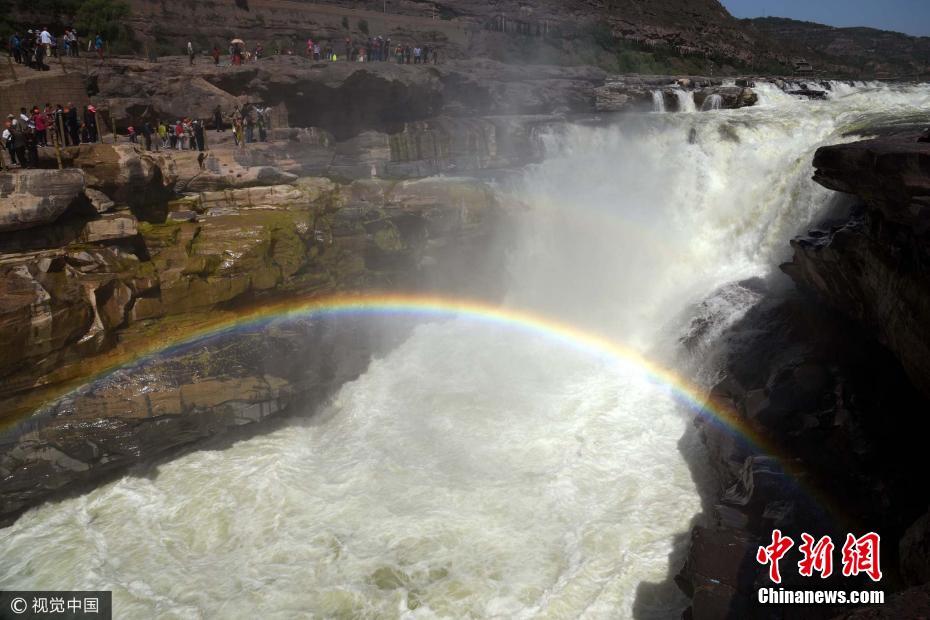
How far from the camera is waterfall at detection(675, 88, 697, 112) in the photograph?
21969 millimetres

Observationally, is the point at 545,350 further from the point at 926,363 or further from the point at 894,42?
the point at 894,42

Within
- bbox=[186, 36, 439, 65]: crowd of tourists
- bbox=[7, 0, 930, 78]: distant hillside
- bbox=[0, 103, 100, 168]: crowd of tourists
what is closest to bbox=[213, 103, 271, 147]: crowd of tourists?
bbox=[0, 103, 100, 168]: crowd of tourists

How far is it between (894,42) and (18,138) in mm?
68895

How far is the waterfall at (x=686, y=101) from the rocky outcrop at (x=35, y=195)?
20.1 meters

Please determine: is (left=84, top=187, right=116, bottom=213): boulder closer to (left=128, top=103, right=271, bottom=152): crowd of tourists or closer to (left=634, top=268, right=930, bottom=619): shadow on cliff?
(left=128, top=103, right=271, bottom=152): crowd of tourists

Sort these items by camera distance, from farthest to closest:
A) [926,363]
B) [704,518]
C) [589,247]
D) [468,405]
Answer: [589,247] → [468,405] → [704,518] → [926,363]

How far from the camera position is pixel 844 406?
25.5 feet

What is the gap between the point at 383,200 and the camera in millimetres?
13375

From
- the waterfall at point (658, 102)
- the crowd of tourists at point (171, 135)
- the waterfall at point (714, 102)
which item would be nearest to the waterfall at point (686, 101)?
the waterfall at point (658, 102)

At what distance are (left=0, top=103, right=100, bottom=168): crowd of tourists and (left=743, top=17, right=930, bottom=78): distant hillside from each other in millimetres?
42687

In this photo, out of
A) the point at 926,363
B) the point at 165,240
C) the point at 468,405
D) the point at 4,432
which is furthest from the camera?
the point at 468,405

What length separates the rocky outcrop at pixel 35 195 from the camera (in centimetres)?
884

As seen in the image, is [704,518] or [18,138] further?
[18,138]

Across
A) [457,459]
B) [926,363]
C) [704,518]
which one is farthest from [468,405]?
[926,363]
